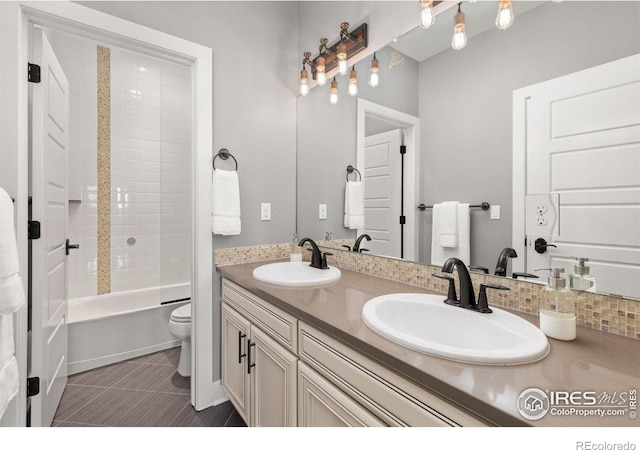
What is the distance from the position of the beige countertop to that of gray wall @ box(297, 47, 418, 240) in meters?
1.00

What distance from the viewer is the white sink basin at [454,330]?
2.15 ft

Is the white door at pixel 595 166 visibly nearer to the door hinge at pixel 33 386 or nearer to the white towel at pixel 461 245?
the white towel at pixel 461 245

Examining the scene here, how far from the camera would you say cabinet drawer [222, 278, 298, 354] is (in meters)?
1.10

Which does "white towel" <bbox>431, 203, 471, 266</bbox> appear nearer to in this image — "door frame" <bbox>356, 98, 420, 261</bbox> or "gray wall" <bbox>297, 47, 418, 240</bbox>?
"door frame" <bbox>356, 98, 420, 261</bbox>

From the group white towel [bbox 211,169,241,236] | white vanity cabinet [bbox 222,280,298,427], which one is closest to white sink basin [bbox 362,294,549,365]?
white vanity cabinet [bbox 222,280,298,427]

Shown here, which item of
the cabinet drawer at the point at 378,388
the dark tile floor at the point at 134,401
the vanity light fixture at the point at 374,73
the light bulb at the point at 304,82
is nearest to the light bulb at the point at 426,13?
the vanity light fixture at the point at 374,73

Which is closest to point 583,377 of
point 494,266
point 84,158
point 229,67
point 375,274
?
point 494,266

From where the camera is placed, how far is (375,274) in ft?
4.97

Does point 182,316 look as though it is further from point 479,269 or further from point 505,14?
point 505,14

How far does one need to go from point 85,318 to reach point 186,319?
2.57 ft

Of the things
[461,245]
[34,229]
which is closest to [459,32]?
[461,245]

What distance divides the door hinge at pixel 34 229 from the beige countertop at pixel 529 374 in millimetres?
1360

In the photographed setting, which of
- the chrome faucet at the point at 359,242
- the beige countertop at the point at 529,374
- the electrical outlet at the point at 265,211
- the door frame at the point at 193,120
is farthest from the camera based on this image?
the electrical outlet at the point at 265,211
